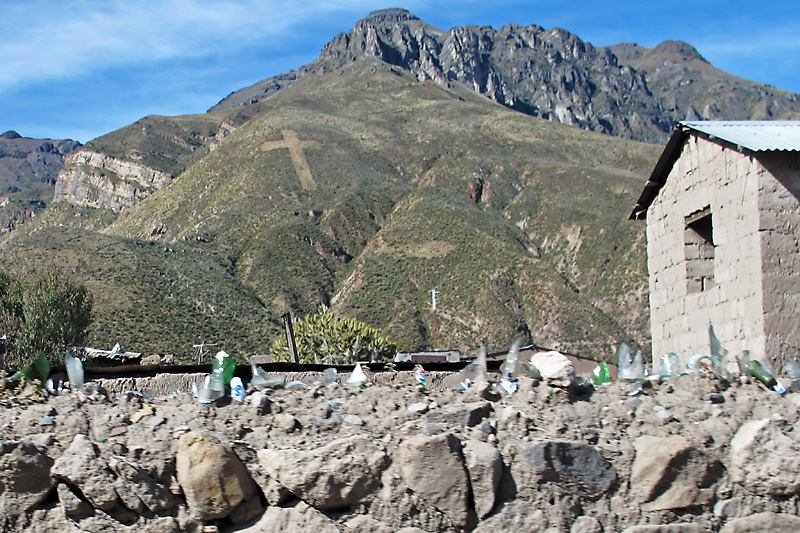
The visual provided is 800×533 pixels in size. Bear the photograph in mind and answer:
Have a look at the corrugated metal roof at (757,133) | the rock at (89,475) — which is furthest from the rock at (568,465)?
the corrugated metal roof at (757,133)

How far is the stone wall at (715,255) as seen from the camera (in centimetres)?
947

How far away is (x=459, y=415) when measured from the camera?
541 cm

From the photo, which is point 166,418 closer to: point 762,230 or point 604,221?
point 762,230

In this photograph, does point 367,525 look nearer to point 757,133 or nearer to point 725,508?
point 725,508

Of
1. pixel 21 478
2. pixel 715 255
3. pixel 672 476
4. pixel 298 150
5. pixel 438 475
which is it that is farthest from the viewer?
pixel 298 150

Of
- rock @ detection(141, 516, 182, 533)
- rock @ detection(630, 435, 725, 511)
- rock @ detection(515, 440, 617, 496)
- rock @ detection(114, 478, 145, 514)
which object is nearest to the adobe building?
rock @ detection(630, 435, 725, 511)

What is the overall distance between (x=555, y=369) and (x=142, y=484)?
281 centimetres

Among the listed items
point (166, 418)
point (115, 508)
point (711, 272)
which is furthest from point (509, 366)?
point (711, 272)

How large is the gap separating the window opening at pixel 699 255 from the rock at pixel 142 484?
8.54m

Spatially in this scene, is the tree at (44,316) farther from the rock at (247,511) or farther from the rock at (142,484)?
the rock at (247,511)

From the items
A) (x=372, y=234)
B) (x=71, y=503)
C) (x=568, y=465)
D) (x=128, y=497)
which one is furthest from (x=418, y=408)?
(x=372, y=234)

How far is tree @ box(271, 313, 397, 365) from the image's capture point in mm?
38156

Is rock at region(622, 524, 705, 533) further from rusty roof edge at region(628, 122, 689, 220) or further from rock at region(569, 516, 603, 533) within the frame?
rusty roof edge at region(628, 122, 689, 220)

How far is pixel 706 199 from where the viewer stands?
10648 millimetres
